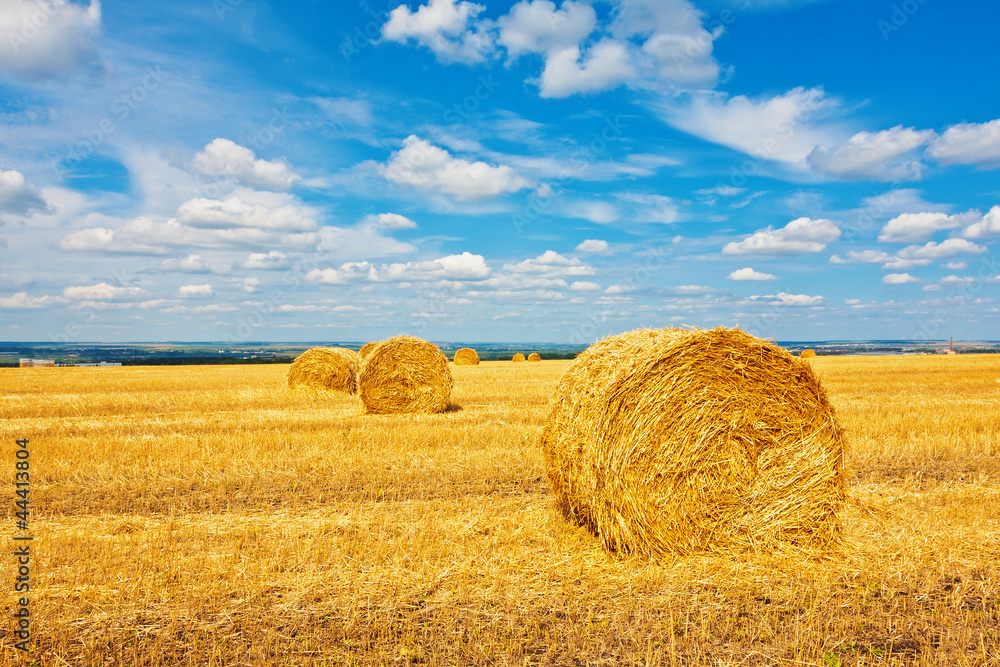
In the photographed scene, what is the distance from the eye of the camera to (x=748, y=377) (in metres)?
6.14

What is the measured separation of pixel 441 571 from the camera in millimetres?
5129

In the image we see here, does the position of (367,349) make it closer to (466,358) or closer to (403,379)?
(403,379)

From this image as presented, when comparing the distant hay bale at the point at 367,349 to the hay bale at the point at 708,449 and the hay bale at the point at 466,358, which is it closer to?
the hay bale at the point at 708,449

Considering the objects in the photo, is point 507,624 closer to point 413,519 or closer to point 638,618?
point 638,618

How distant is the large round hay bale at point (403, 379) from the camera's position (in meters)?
15.0

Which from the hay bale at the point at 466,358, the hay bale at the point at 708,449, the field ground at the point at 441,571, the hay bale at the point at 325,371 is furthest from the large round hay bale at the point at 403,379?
the hay bale at the point at 466,358

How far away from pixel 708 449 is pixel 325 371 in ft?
52.1

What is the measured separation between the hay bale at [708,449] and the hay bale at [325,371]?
585 inches

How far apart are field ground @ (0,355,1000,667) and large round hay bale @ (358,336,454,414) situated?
16.4 feet

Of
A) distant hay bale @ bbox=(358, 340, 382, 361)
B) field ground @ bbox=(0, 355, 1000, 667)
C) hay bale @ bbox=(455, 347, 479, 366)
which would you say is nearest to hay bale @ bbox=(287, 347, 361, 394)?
distant hay bale @ bbox=(358, 340, 382, 361)

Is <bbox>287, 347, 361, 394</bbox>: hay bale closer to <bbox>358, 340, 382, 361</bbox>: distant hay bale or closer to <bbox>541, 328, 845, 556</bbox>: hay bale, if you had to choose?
<bbox>358, 340, 382, 361</bbox>: distant hay bale

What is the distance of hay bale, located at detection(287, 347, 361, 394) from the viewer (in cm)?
1983

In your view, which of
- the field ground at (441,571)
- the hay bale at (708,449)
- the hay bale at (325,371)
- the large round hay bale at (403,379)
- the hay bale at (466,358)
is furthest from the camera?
the hay bale at (466,358)

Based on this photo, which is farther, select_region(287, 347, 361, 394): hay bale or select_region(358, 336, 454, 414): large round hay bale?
select_region(287, 347, 361, 394): hay bale
